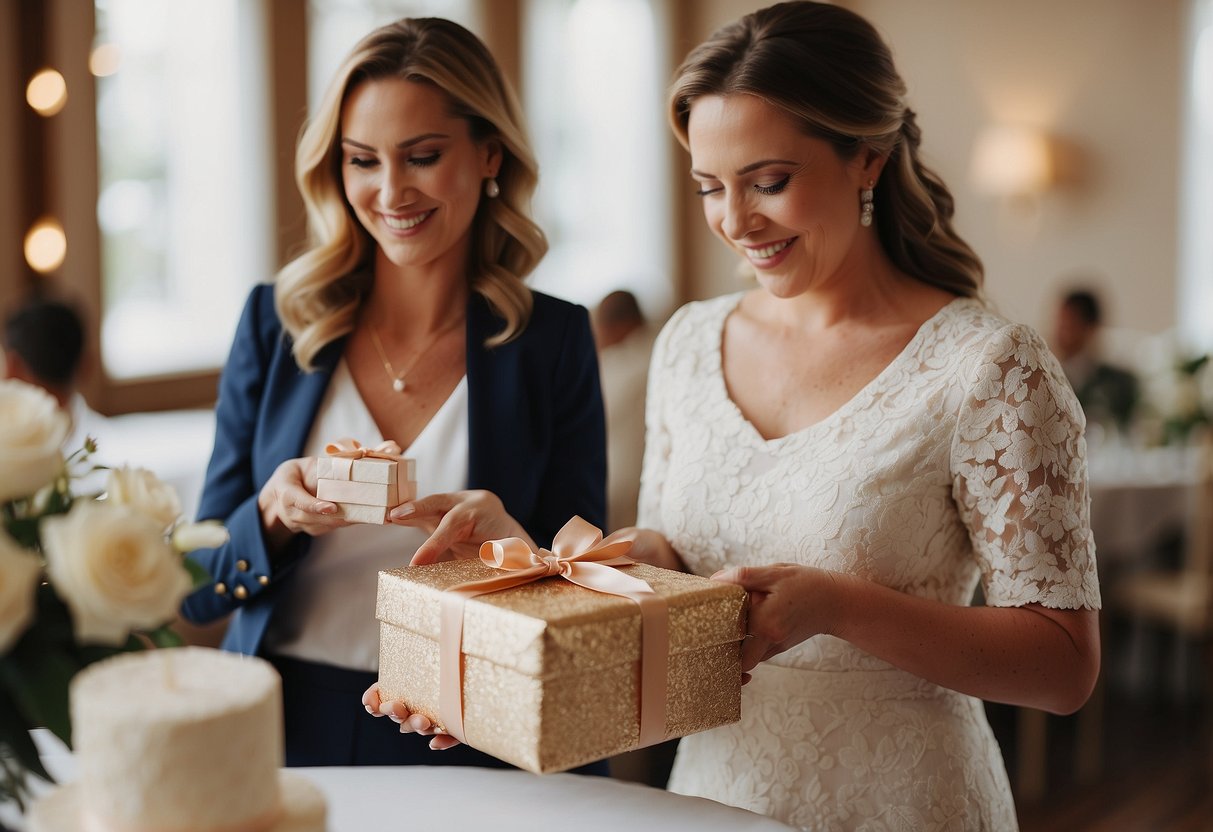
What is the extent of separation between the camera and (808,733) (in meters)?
1.76

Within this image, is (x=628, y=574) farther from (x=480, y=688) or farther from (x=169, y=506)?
(x=169, y=506)

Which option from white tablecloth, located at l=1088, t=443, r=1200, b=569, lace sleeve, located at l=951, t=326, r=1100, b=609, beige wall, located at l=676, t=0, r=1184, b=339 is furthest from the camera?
beige wall, located at l=676, t=0, r=1184, b=339

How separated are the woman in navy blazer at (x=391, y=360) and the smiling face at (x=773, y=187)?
368mm

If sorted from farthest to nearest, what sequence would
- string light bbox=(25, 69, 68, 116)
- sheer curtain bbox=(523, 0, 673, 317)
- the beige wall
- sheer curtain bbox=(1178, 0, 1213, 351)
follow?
sheer curtain bbox=(523, 0, 673, 317)
the beige wall
sheer curtain bbox=(1178, 0, 1213, 351)
string light bbox=(25, 69, 68, 116)

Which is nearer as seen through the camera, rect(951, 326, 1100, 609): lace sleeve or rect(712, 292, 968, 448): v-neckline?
rect(951, 326, 1100, 609): lace sleeve

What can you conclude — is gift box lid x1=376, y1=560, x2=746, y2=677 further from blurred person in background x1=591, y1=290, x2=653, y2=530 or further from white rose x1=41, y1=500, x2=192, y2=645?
blurred person in background x1=591, y1=290, x2=653, y2=530

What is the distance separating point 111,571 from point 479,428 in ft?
3.18

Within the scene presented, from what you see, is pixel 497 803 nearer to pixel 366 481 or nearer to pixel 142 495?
pixel 366 481

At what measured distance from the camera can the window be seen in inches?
237

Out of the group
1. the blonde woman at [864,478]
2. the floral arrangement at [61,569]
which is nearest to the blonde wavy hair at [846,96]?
the blonde woman at [864,478]

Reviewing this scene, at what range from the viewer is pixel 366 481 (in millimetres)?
1653

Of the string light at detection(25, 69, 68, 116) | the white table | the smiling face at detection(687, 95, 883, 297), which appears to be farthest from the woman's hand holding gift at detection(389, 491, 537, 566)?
the string light at detection(25, 69, 68, 116)

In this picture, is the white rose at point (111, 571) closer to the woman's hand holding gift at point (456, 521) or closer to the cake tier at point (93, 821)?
the cake tier at point (93, 821)

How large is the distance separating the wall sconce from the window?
4.49 meters
